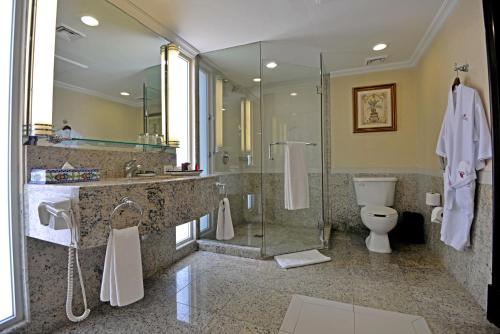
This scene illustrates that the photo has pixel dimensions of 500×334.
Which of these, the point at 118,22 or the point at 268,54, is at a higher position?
the point at 268,54

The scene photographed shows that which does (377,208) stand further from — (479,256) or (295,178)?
(479,256)

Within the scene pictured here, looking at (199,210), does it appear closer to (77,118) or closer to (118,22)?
(77,118)

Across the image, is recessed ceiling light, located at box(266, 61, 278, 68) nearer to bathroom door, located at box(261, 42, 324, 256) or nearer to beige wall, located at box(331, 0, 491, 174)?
bathroom door, located at box(261, 42, 324, 256)

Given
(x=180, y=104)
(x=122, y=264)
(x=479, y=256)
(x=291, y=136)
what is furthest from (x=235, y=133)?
(x=479, y=256)

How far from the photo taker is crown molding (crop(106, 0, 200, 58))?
1.79 m

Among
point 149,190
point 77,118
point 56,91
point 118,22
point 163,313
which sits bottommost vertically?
point 163,313

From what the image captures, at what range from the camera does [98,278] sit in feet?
5.25

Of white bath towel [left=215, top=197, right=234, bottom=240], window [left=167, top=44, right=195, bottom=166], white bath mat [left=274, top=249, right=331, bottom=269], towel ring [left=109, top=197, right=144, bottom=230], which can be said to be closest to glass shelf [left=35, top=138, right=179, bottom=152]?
window [left=167, top=44, right=195, bottom=166]

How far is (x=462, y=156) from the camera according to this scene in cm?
157

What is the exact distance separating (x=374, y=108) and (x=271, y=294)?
2.66m

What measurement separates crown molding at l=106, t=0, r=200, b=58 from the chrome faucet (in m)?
1.17

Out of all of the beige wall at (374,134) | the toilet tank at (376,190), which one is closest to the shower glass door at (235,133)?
the beige wall at (374,134)

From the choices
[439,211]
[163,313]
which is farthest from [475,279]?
[163,313]

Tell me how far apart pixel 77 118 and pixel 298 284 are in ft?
6.42
